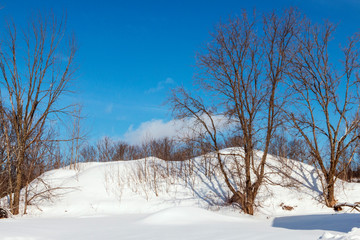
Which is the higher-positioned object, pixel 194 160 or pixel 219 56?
pixel 219 56

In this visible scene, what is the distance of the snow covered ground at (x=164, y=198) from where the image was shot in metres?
10.6

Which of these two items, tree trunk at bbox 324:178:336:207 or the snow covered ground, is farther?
tree trunk at bbox 324:178:336:207

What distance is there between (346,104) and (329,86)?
1170 millimetres

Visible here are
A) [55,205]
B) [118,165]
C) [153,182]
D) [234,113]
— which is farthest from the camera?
[118,165]

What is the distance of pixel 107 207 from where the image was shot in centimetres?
1488

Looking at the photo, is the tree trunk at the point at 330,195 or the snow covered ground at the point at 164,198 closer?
the snow covered ground at the point at 164,198

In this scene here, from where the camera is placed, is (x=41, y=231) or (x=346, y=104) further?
Result: (x=346, y=104)

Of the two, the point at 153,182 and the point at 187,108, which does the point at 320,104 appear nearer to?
the point at 187,108

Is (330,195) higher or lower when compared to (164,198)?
lower

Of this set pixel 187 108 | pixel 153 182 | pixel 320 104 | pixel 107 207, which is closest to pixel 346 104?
pixel 320 104

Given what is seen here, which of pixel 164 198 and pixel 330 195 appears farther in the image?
pixel 164 198

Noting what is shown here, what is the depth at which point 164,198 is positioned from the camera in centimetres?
1583

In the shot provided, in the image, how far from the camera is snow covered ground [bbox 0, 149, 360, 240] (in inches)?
419

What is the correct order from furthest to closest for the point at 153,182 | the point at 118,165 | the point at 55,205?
1. the point at 118,165
2. the point at 153,182
3. the point at 55,205
